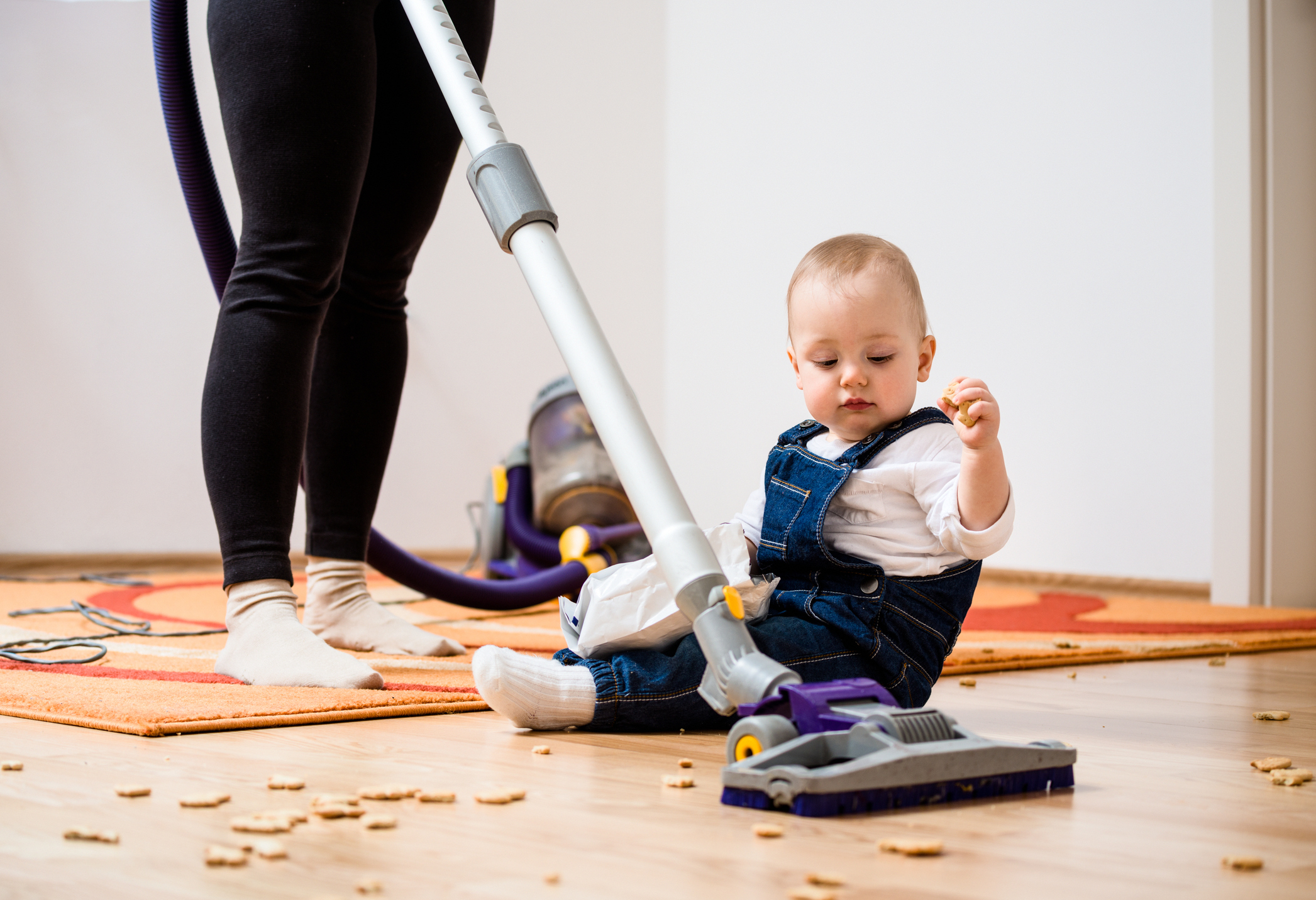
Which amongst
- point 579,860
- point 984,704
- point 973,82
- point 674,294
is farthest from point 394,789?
point 674,294

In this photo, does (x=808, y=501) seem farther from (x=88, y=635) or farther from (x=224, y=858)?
(x=88, y=635)

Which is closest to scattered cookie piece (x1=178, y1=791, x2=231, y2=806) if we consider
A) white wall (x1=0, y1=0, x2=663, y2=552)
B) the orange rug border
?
the orange rug border

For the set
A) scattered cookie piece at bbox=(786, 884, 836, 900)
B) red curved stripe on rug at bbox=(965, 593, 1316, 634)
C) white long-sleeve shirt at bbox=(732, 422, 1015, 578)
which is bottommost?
red curved stripe on rug at bbox=(965, 593, 1316, 634)

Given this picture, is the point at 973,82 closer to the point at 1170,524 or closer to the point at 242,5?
the point at 1170,524

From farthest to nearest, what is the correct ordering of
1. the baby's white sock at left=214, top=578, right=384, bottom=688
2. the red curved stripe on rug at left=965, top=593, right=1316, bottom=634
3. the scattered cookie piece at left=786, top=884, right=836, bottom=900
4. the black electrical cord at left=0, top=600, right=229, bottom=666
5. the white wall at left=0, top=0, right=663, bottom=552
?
the white wall at left=0, top=0, right=663, bottom=552 < the red curved stripe on rug at left=965, top=593, right=1316, bottom=634 < the black electrical cord at left=0, top=600, right=229, bottom=666 < the baby's white sock at left=214, top=578, right=384, bottom=688 < the scattered cookie piece at left=786, top=884, right=836, bottom=900

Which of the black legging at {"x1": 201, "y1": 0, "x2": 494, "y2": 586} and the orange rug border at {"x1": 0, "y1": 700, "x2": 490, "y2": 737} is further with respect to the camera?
the black legging at {"x1": 201, "y1": 0, "x2": 494, "y2": 586}

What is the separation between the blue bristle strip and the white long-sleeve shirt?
0.94 ft

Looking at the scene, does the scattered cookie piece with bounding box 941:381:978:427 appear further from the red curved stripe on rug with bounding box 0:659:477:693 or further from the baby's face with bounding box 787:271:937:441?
the red curved stripe on rug with bounding box 0:659:477:693

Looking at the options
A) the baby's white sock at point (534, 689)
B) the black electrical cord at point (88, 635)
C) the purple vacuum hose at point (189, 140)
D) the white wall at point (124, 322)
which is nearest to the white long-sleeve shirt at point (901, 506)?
the baby's white sock at point (534, 689)

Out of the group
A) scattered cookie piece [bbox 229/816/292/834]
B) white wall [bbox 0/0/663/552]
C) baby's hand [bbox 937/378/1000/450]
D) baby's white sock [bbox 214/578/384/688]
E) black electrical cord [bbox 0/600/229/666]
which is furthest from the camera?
white wall [bbox 0/0/663/552]

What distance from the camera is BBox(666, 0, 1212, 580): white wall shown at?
8.38 feet

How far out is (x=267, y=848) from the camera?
1.88 ft

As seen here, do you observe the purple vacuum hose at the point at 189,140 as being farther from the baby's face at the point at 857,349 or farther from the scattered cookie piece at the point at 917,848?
the scattered cookie piece at the point at 917,848

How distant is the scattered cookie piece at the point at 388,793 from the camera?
697 millimetres
